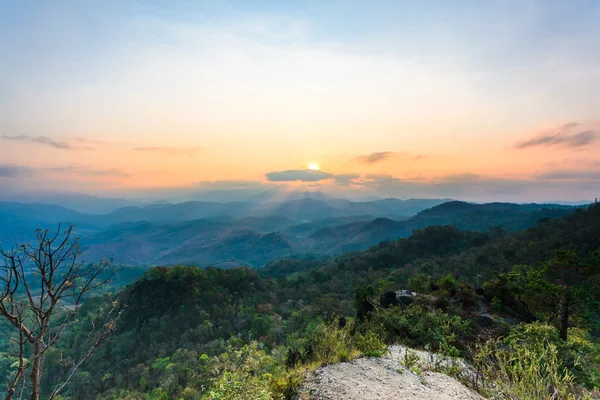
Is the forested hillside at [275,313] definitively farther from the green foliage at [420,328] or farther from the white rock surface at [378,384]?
the white rock surface at [378,384]

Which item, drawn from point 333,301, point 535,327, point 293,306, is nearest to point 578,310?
point 535,327

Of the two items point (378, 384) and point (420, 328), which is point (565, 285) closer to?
point (420, 328)

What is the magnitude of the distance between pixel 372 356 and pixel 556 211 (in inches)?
8466

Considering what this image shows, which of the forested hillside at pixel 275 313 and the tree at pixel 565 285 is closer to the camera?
the tree at pixel 565 285

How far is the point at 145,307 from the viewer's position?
5522 cm

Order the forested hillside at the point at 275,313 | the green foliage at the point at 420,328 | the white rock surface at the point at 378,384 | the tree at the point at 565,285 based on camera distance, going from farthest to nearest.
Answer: the forested hillside at the point at 275,313
the tree at the point at 565,285
the green foliage at the point at 420,328
the white rock surface at the point at 378,384

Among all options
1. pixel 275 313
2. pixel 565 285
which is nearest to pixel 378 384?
pixel 565 285

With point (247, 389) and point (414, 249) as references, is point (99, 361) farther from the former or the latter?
point (414, 249)

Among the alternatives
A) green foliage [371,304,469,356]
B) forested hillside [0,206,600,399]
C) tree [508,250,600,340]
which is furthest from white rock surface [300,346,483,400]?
tree [508,250,600,340]

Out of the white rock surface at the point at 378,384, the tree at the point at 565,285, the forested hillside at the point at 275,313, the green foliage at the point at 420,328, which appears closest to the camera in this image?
the white rock surface at the point at 378,384

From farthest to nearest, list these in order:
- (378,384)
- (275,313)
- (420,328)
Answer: (275,313) → (420,328) → (378,384)

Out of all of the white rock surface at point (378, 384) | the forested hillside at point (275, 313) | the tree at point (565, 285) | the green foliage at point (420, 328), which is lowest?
the forested hillside at point (275, 313)

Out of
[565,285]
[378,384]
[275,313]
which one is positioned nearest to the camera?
[378,384]

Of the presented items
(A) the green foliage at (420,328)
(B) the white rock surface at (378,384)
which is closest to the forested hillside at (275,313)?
(A) the green foliage at (420,328)
